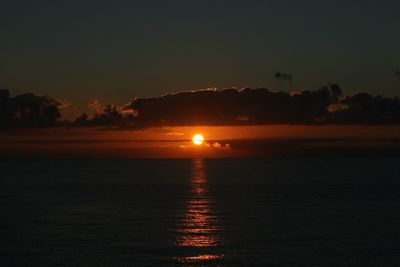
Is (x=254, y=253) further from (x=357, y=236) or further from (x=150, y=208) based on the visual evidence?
(x=150, y=208)

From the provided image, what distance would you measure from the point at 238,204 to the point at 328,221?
25954 mm

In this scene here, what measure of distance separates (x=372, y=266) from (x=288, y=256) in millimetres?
5947

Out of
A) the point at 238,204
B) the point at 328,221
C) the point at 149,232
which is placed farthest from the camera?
the point at 238,204

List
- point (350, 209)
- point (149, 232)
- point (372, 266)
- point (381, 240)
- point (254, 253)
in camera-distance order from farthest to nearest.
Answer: point (350, 209)
point (149, 232)
point (381, 240)
point (254, 253)
point (372, 266)

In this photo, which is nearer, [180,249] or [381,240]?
[180,249]

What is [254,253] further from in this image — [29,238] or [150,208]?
[150,208]

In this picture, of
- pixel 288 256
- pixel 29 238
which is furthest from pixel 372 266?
pixel 29 238

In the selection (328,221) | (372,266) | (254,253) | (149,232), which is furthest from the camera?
(328,221)

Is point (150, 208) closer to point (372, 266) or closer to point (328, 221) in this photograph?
point (328, 221)

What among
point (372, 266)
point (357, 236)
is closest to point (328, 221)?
point (357, 236)

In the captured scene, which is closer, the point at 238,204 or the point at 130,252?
the point at 130,252

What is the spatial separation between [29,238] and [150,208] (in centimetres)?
3085

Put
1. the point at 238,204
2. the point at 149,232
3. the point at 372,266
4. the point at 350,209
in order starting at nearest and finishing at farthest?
1. the point at 372,266
2. the point at 149,232
3. the point at 350,209
4. the point at 238,204

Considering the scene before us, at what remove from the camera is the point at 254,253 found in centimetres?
5294
